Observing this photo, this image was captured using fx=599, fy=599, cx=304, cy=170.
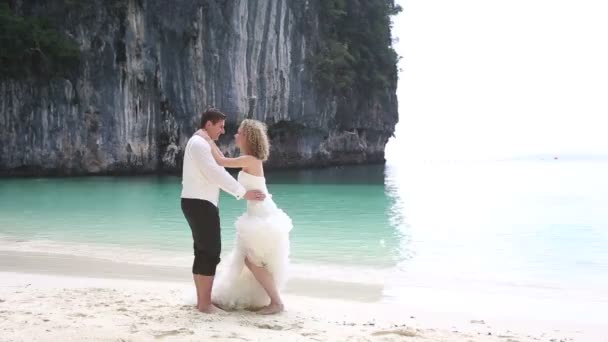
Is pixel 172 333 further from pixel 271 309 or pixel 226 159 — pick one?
pixel 226 159

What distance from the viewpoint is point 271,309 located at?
4.06 meters

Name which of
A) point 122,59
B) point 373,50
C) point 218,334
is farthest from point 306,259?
point 373,50

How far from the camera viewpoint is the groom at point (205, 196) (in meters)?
3.87

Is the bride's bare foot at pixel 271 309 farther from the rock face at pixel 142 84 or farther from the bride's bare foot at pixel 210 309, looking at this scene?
the rock face at pixel 142 84

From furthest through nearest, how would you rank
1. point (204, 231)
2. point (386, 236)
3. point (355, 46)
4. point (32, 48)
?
point (355, 46) < point (32, 48) < point (386, 236) < point (204, 231)

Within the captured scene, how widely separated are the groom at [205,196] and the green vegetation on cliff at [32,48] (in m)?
22.5

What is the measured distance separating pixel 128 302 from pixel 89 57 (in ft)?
76.9

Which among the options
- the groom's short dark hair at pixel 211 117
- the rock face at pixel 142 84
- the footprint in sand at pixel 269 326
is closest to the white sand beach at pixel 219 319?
the footprint in sand at pixel 269 326

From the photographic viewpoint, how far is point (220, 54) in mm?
27734

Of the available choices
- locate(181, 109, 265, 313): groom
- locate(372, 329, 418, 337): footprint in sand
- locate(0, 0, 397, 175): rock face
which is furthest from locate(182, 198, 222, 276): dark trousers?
locate(0, 0, 397, 175): rock face

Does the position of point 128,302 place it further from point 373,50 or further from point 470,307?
point 373,50

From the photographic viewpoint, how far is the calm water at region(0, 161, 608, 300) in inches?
265

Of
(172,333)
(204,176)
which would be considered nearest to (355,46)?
(204,176)

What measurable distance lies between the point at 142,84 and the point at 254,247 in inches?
938
